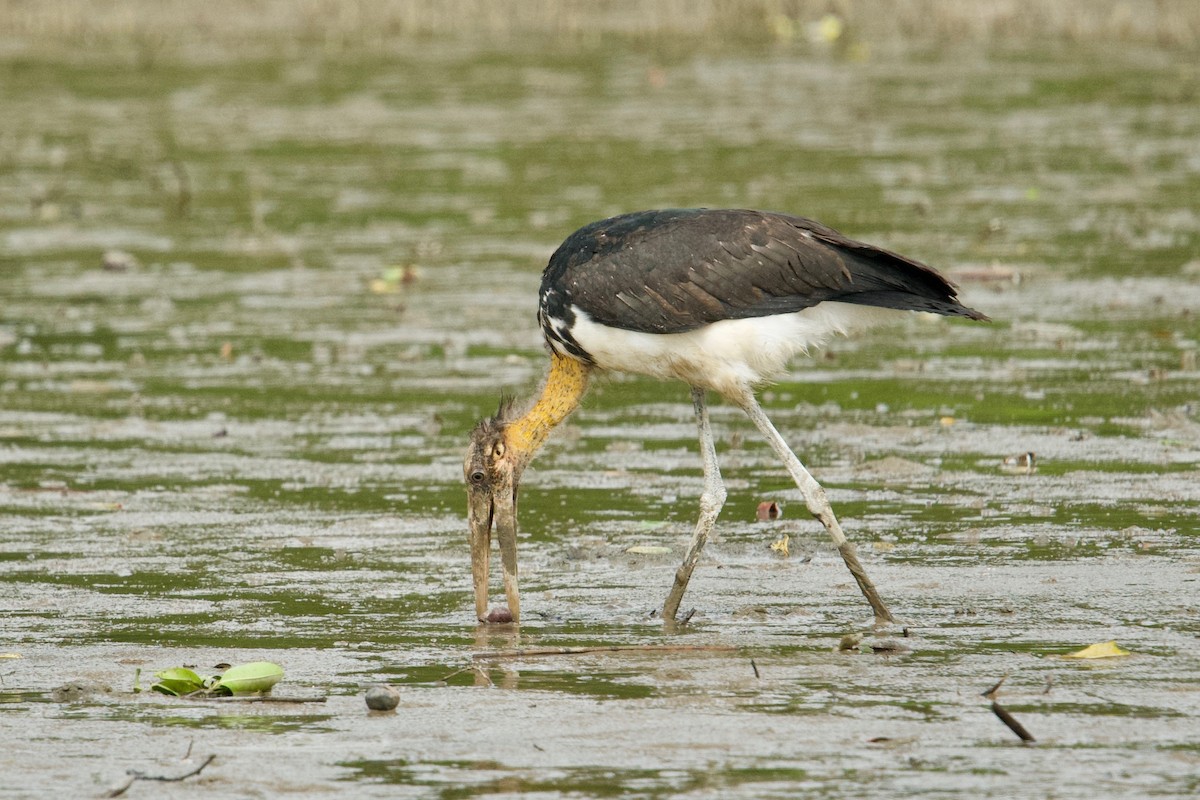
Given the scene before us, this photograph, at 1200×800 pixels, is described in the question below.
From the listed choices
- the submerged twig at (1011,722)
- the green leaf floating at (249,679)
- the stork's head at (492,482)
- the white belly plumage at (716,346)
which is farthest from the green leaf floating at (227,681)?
the submerged twig at (1011,722)

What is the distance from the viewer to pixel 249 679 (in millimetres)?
5523

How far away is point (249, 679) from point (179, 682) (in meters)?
0.21

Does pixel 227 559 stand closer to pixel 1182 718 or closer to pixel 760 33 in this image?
pixel 1182 718

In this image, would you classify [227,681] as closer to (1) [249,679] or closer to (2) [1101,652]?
(1) [249,679]

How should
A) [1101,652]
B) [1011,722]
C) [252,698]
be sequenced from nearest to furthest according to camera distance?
1. [1011,722]
2. [252,698]
3. [1101,652]

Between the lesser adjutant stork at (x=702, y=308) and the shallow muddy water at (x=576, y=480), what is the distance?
0.36 m

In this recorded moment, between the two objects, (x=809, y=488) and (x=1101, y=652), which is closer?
(x=1101, y=652)

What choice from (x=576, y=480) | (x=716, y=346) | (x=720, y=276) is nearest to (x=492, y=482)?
(x=716, y=346)

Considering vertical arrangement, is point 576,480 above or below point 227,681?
below

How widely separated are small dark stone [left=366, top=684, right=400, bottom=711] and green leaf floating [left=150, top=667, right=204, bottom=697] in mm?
555

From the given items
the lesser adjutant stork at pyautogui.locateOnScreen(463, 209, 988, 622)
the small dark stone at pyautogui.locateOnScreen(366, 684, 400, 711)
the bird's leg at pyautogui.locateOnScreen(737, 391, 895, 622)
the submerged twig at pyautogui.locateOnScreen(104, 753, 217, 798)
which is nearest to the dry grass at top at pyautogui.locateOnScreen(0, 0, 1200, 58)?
the lesser adjutant stork at pyautogui.locateOnScreen(463, 209, 988, 622)

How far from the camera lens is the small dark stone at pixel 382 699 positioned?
532cm

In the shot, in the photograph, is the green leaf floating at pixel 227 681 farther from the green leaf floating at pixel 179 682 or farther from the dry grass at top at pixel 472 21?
the dry grass at top at pixel 472 21

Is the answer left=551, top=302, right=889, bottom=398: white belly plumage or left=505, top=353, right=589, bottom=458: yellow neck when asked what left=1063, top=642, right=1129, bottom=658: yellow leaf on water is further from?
left=505, top=353, right=589, bottom=458: yellow neck
